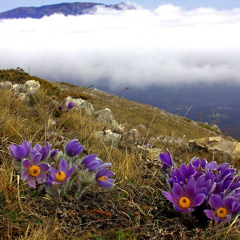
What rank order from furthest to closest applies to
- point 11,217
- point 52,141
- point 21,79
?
1. point 21,79
2. point 52,141
3. point 11,217

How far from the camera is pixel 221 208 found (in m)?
2.17

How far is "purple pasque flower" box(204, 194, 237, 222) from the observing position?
214 centimetres

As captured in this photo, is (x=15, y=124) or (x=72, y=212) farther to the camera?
(x=15, y=124)

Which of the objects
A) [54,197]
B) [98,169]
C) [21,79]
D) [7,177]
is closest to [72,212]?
[54,197]

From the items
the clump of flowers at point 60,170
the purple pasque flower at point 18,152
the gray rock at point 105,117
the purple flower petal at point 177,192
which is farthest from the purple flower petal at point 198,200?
the gray rock at point 105,117

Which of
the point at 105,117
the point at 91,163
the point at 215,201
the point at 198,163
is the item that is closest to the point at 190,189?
the point at 215,201

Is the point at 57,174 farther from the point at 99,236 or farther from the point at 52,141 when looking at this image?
the point at 52,141

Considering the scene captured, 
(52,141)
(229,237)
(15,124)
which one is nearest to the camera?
(229,237)

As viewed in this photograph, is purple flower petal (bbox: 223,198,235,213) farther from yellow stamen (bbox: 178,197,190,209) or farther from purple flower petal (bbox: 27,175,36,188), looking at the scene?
purple flower petal (bbox: 27,175,36,188)

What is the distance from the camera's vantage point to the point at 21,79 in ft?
43.3

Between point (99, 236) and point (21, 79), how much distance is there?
1243cm

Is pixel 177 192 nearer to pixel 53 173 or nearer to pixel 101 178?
pixel 101 178

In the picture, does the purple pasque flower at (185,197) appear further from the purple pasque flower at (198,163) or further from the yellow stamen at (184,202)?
the purple pasque flower at (198,163)

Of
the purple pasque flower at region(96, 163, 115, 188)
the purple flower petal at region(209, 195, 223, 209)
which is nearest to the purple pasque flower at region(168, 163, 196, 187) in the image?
the purple flower petal at region(209, 195, 223, 209)
